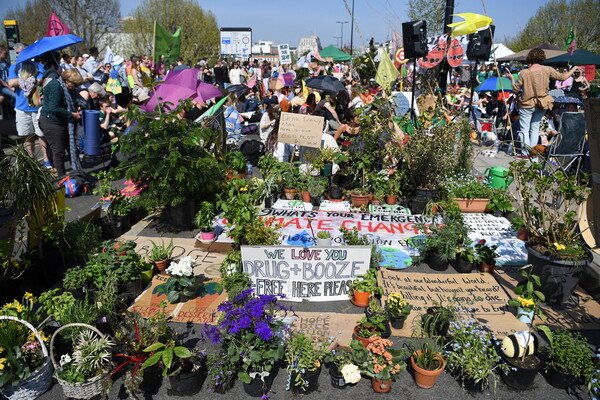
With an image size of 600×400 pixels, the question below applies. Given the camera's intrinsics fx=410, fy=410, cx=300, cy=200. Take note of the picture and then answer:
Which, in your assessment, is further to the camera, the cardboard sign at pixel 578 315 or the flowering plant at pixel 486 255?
the flowering plant at pixel 486 255

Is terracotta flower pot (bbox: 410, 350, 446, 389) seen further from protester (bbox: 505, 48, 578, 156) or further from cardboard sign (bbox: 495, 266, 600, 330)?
protester (bbox: 505, 48, 578, 156)

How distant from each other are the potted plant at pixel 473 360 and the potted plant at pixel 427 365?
0.12 metres

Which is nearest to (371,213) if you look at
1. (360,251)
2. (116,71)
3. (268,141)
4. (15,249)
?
(360,251)

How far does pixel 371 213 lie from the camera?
6.72 m

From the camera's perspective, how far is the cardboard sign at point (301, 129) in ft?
25.2

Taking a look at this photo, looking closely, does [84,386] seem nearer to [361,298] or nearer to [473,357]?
[361,298]

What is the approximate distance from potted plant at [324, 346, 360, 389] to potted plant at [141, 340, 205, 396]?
41.8 inches

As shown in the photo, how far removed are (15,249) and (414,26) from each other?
8495 millimetres

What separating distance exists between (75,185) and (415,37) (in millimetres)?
7698

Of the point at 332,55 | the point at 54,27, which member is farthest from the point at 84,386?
the point at 332,55

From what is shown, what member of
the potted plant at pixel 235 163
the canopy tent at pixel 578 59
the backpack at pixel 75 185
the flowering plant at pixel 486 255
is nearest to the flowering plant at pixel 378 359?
the flowering plant at pixel 486 255

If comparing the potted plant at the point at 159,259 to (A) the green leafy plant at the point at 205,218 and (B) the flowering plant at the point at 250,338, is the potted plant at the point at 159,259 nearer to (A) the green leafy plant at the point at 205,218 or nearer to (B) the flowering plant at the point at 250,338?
(A) the green leafy plant at the point at 205,218

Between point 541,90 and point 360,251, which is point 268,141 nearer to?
point 360,251

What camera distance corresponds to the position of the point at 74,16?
109 ft
